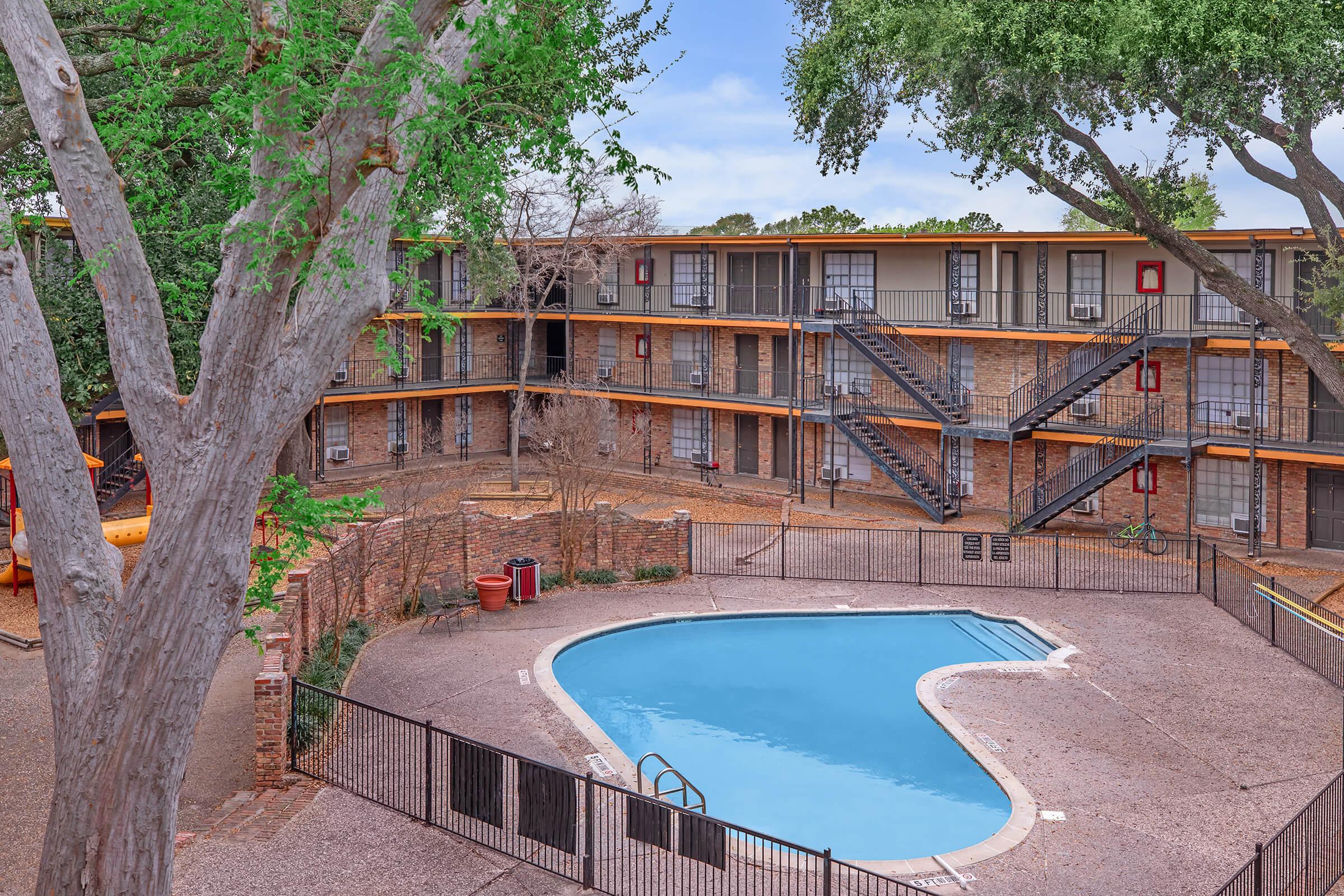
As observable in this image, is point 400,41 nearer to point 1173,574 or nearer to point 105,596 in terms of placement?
point 105,596

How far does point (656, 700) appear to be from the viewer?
776 inches

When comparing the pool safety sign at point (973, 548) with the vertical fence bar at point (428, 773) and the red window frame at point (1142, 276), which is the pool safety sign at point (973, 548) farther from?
the vertical fence bar at point (428, 773)

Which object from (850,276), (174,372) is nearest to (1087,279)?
(850,276)

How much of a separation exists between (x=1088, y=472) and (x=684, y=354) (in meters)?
14.1

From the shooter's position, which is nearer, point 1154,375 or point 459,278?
point 1154,375

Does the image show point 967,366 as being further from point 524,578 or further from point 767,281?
point 524,578

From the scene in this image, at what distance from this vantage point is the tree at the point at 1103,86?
63.6ft

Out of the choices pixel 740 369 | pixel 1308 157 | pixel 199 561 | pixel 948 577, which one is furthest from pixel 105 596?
pixel 740 369

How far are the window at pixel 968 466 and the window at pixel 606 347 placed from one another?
41.5ft

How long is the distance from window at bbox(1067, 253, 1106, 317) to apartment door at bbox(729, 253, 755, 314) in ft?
32.2

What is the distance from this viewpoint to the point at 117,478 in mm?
29203

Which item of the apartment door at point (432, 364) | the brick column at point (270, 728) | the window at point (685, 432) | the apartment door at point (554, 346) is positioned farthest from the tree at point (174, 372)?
the apartment door at point (554, 346)

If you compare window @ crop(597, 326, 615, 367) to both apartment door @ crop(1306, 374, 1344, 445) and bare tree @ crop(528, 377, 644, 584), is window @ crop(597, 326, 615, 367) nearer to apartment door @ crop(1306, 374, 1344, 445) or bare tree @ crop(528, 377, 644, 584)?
bare tree @ crop(528, 377, 644, 584)

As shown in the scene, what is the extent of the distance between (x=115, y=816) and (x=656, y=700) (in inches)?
493
